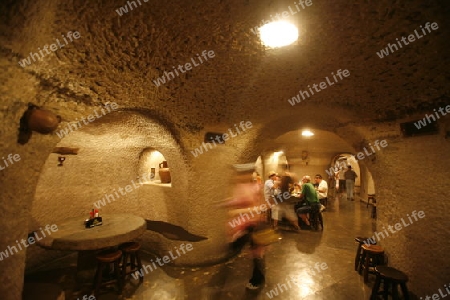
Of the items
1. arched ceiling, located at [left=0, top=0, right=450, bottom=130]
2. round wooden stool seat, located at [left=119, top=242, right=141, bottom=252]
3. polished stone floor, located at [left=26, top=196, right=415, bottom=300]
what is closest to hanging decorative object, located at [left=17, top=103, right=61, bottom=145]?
arched ceiling, located at [left=0, top=0, right=450, bottom=130]

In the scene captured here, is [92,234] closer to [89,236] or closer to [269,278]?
[89,236]

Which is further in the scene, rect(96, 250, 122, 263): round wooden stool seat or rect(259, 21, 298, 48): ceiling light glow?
rect(96, 250, 122, 263): round wooden stool seat

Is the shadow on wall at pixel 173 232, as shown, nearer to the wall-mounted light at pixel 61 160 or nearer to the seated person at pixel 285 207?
the wall-mounted light at pixel 61 160

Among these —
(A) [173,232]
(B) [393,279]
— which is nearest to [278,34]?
(B) [393,279]

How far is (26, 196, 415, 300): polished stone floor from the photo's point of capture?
144 inches

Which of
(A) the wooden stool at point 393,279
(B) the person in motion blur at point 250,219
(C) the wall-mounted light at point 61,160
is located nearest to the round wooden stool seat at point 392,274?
(A) the wooden stool at point 393,279

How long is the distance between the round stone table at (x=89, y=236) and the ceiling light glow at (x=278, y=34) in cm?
356

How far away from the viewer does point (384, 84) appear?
293 cm

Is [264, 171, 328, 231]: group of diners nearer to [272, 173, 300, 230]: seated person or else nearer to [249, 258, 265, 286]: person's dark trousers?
[272, 173, 300, 230]: seated person

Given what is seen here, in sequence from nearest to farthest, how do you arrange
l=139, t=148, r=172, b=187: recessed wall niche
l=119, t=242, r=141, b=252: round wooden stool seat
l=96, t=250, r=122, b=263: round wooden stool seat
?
l=96, t=250, r=122, b=263: round wooden stool seat
l=119, t=242, r=141, b=252: round wooden stool seat
l=139, t=148, r=172, b=187: recessed wall niche

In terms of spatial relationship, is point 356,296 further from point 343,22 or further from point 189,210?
point 343,22

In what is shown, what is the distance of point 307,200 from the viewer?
6824 mm

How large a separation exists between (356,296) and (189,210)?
3.35 metres

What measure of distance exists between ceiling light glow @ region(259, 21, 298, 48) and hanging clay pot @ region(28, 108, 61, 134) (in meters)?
2.27
